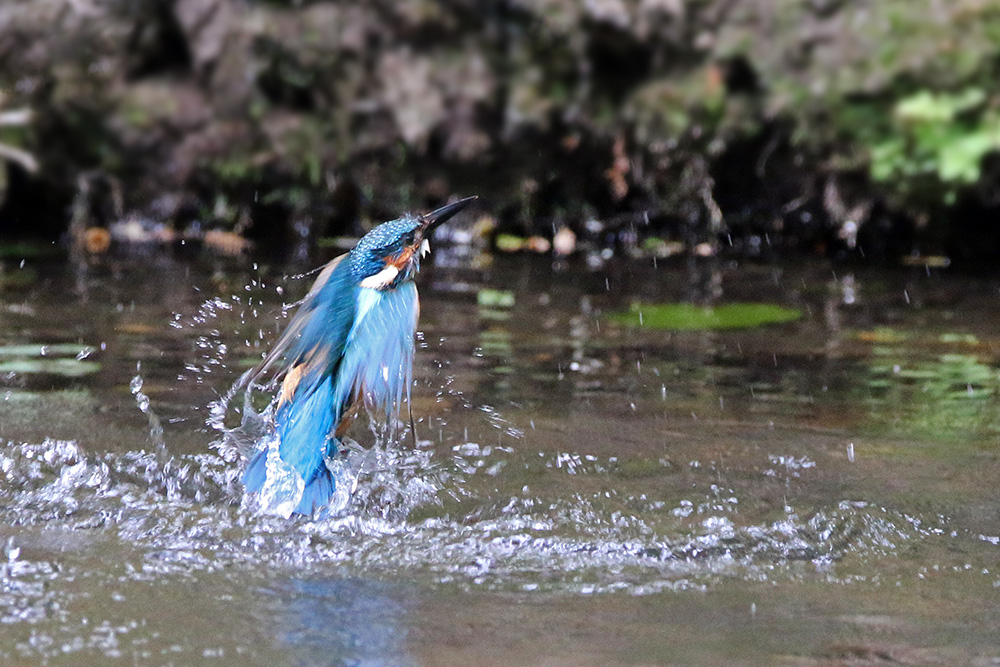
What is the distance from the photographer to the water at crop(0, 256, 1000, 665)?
225cm

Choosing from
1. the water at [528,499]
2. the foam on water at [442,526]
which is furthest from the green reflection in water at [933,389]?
the foam on water at [442,526]

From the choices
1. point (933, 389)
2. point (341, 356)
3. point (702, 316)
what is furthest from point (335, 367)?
point (702, 316)

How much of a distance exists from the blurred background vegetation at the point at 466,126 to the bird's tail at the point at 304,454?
3929 mm

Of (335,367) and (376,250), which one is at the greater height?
(376,250)

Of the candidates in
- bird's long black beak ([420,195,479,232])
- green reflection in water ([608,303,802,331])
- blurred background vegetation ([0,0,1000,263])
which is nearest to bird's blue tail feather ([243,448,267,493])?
bird's long black beak ([420,195,479,232])

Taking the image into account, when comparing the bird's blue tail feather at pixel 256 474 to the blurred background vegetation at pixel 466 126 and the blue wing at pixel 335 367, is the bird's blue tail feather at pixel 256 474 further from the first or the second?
the blurred background vegetation at pixel 466 126

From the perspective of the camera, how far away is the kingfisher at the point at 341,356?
3.07 meters

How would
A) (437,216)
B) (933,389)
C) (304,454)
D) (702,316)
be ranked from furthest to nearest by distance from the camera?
(702,316)
(933,389)
(437,216)
(304,454)

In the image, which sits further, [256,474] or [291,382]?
[291,382]

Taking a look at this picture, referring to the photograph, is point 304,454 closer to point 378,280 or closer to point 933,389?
point 378,280

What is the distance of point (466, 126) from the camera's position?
22.9ft

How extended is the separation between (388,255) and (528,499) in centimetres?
66

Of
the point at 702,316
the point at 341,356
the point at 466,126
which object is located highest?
the point at 466,126

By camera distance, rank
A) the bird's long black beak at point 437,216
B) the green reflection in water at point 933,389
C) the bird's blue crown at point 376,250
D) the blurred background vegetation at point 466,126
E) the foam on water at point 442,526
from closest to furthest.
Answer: the foam on water at point 442,526
the bird's blue crown at point 376,250
the bird's long black beak at point 437,216
the green reflection in water at point 933,389
the blurred background vegetation at point 466,126
